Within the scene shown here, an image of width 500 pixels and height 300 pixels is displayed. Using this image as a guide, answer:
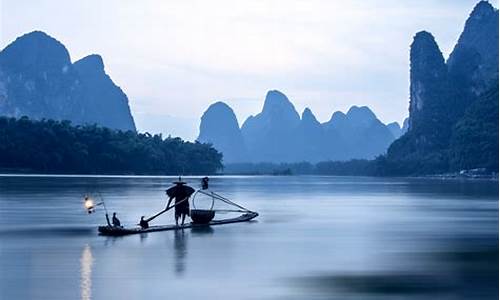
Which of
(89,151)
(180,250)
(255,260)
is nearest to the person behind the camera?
(255,260)

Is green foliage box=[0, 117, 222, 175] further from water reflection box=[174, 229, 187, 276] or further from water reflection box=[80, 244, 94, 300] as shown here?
water reflection box=[80, 244, 94, 300]

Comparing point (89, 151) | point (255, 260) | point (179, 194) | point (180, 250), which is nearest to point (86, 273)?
point (255, 260)

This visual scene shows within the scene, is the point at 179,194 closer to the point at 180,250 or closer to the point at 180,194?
the point at 180,194

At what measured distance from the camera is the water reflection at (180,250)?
69.0ft

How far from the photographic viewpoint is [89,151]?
418 feet

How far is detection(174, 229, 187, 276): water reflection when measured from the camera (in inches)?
828

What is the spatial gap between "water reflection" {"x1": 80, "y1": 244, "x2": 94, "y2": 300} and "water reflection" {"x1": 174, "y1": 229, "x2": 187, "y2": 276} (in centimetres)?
207

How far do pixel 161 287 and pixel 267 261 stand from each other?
17.8 ft

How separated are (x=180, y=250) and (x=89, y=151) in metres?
105

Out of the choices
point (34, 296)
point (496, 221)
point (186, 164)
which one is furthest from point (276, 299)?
point (186, 164)

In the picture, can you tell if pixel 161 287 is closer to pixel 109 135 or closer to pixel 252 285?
pixel 252 285

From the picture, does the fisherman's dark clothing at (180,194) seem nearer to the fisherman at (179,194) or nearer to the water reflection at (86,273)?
the fisherman at (179,194)

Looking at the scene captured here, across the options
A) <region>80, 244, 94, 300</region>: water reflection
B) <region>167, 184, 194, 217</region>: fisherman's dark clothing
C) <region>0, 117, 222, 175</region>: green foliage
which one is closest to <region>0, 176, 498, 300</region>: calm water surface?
<region>80, 244, 94, 300</region>: water reflection

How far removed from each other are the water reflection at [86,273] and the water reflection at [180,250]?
207 cm
